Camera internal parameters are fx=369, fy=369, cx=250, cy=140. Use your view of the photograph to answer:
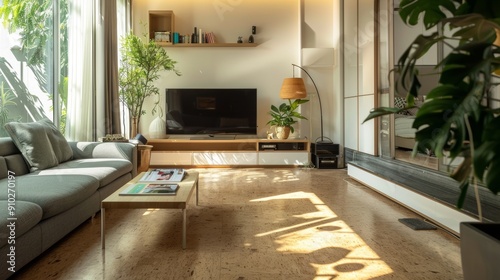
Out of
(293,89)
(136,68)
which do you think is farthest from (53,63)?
(293,89)

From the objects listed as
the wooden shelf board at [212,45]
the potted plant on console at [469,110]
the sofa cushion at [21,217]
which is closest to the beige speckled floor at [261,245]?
the sofa cushion at [21,217]

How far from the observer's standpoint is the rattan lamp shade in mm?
5449

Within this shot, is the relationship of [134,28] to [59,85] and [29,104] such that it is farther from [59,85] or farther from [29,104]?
[29,104]

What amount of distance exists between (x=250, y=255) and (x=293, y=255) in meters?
0.23

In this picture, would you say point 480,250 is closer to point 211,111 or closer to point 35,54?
point 35,54

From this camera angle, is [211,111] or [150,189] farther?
[211,111]

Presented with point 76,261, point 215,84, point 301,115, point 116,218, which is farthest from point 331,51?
point 76,261

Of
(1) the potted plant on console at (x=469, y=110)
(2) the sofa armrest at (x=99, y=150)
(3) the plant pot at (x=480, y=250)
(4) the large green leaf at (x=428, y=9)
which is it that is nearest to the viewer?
(1) the potted plant on console at (x=469, y=110)

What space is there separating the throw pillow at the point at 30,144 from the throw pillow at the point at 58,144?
24cm

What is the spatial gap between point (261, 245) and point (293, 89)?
11.9ft

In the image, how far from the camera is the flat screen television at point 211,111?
5602 millimetres

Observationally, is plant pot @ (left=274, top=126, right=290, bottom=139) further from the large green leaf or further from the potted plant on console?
the potted plant on console

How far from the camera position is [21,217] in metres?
1.61

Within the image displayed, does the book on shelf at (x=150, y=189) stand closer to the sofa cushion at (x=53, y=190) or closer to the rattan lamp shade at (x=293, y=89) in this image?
the sofa cushion at (x=53, y=190)
